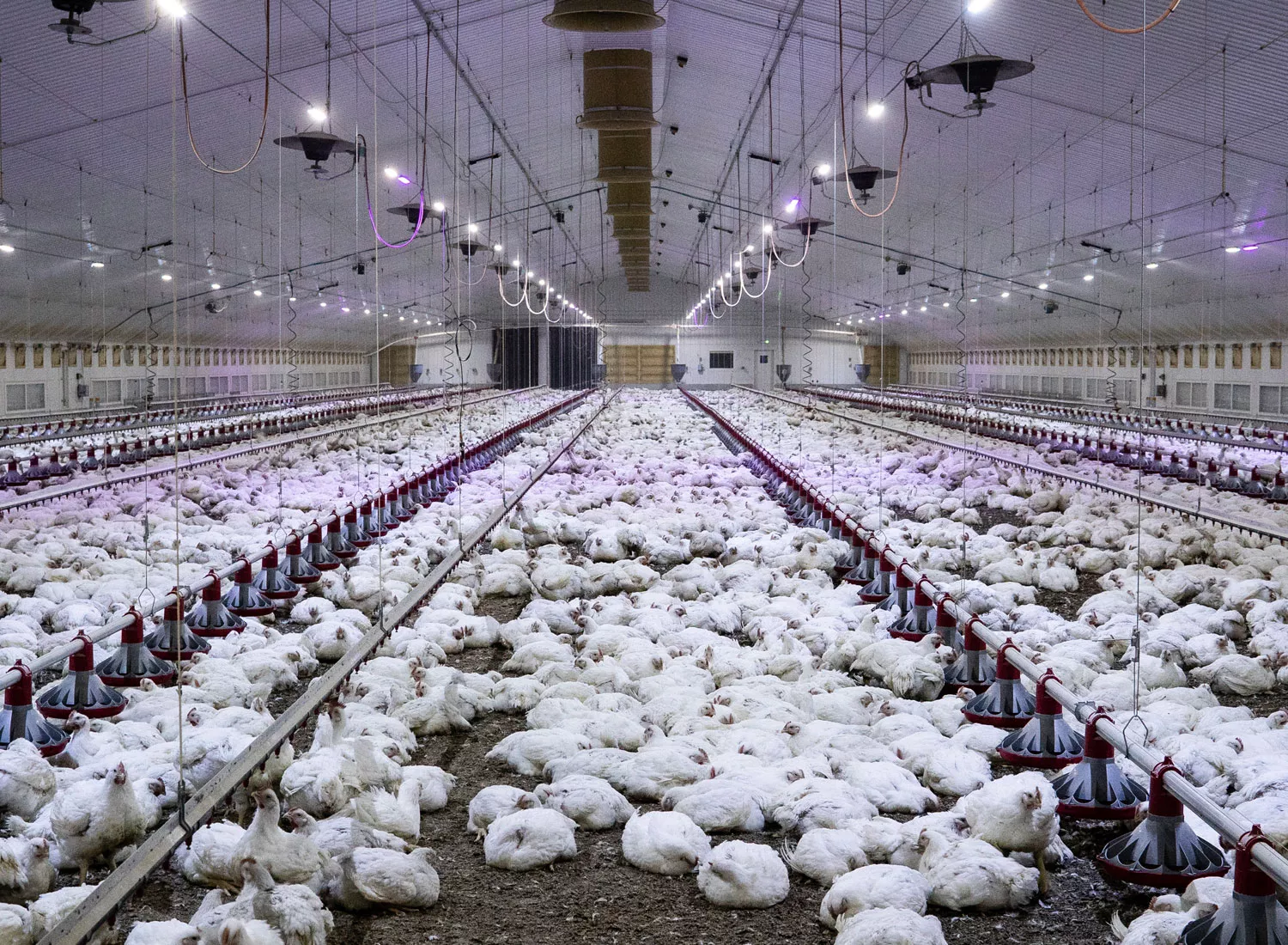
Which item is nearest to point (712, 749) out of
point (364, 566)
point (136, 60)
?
point (364, 566)

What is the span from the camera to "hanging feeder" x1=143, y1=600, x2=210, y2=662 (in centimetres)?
597

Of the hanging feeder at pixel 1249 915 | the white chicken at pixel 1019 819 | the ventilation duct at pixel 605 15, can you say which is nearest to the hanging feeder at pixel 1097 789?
the white chicken at pixel 1019 819

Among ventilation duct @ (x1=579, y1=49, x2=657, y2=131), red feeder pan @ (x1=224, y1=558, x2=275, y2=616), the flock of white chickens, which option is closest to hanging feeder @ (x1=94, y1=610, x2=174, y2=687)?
the flock of white chickens

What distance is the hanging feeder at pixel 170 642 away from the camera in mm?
5973

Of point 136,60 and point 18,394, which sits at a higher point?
point 136,60

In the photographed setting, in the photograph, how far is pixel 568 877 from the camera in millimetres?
3848

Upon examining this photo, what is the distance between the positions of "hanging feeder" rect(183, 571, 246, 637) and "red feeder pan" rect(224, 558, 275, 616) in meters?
0.35

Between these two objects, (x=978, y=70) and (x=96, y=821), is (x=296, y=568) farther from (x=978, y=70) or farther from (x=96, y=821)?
(x=978, y=70)

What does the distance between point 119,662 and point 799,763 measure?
3.46 meters

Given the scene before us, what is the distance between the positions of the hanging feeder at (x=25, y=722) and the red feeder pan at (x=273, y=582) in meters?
2.82

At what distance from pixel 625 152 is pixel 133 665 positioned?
44.7 feet

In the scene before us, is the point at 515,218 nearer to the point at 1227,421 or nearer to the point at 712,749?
the point at 1227,421

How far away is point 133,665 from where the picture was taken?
5691 mm

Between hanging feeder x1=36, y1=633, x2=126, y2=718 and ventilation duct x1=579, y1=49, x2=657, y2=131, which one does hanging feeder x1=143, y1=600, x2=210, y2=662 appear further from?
ventilation duct x1=579, y1=49, x2=657, y2=131
